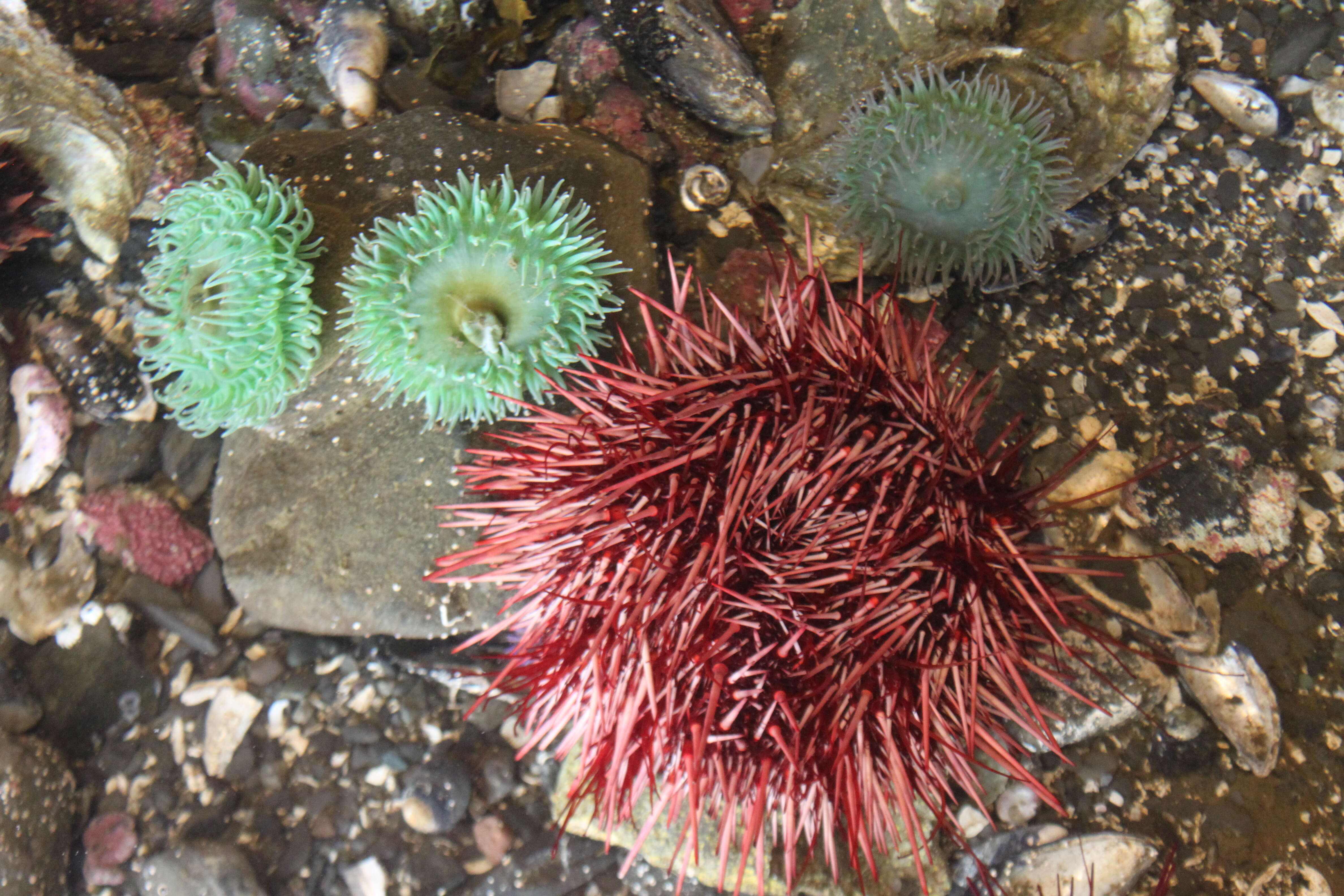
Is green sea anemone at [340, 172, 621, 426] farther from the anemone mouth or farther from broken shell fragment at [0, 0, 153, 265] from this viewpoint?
broken shell fragment at [0, 0, 153, 265]

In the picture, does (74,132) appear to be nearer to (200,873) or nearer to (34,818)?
(34,818)

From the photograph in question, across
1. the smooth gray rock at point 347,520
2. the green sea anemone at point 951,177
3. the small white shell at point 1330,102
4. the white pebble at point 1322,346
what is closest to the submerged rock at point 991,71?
the green sea anemone at point 951,177

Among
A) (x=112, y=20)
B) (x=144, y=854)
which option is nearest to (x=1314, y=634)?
(x=144, y=854)

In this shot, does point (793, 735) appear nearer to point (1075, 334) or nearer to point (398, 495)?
point (398, 495)

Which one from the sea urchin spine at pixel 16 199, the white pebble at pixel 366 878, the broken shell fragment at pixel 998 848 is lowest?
the white pebble at pixel 366 878

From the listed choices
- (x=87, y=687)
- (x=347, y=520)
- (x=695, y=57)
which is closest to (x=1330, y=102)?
(x=695, y=57)

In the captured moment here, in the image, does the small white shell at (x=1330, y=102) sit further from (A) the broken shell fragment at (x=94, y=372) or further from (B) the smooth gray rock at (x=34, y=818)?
(B) the smooth gray rock at (x=34, y=818)

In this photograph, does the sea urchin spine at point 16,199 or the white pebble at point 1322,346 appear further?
the sea urchin spine at point 16,199
